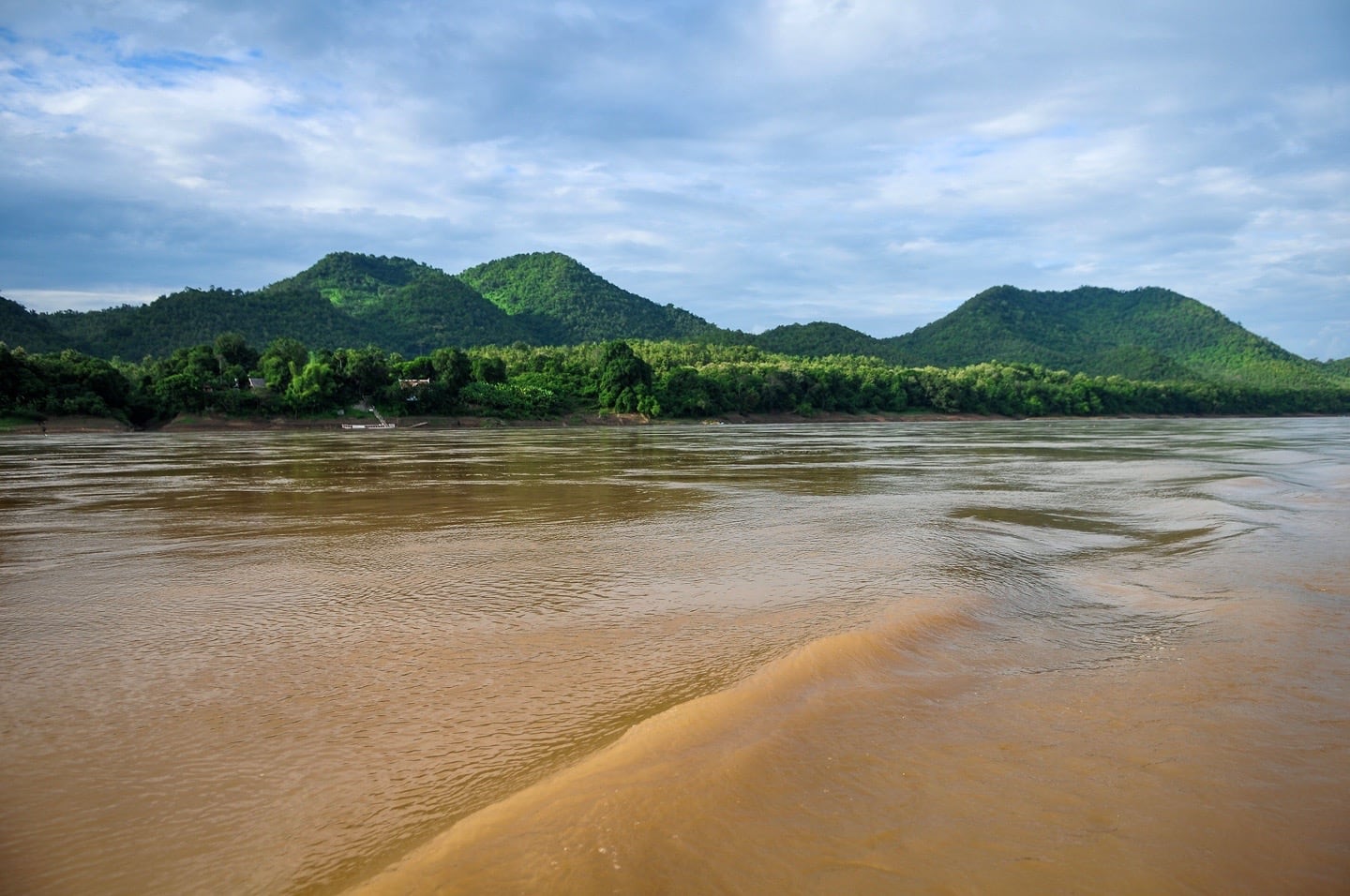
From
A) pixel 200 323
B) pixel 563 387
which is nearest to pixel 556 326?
pixel 200 323

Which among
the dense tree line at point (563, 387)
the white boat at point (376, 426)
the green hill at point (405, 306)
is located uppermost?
the green hill at point (405, 306)

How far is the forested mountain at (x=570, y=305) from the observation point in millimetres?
160750

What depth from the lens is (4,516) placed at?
45.4 ft

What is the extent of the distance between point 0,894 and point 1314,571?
1203 centimetres

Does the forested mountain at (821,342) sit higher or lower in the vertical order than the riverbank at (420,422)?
higher

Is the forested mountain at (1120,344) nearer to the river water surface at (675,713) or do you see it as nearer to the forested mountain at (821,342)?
the forested mountain at (821,342)

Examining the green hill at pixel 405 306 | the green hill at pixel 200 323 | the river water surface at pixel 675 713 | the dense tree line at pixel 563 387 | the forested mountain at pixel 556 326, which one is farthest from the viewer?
the green hill at pixel 405 306

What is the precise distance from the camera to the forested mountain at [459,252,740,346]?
161 meters

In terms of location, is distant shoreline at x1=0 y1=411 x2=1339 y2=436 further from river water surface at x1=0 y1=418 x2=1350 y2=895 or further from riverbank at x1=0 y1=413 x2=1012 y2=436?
river water surface at x1=0 y1=418 x2=1350 y2=895

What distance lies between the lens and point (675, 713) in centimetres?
473

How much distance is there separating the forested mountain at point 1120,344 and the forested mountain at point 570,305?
54518 millimetres

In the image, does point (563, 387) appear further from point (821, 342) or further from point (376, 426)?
point (821, 342)

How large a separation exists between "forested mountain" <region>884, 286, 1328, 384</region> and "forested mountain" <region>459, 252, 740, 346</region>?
54.5m

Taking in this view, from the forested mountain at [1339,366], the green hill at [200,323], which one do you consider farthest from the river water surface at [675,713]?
the forested mountain at [1339,366]
